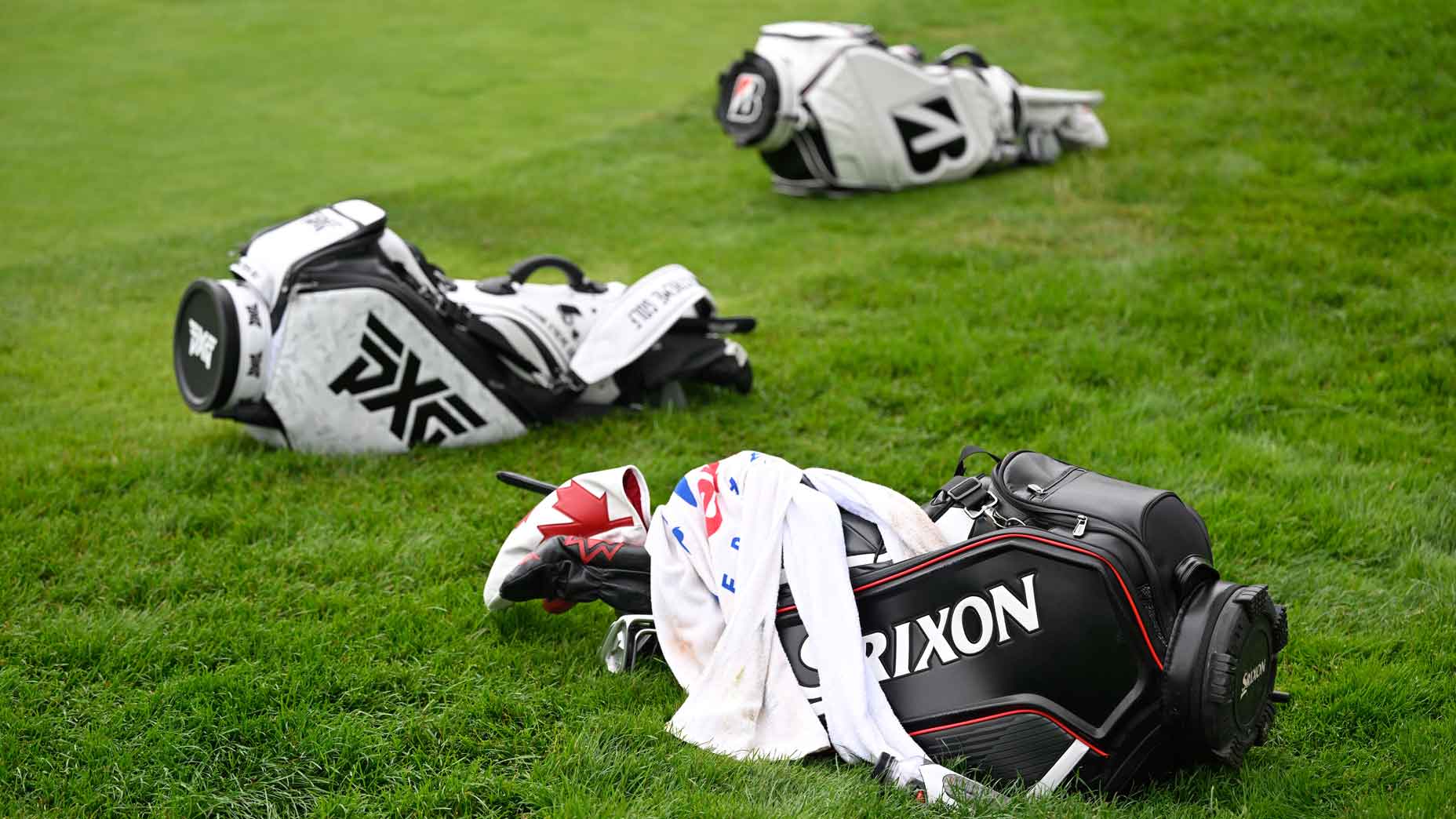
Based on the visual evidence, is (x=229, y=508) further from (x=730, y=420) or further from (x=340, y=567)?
(x=730, y=420)

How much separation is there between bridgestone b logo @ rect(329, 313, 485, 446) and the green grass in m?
0.11

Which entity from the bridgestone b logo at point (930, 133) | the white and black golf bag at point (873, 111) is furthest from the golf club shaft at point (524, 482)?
the bridgestone b logo at point (930, 133)

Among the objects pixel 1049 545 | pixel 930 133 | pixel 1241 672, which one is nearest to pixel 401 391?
pixel 1049 545

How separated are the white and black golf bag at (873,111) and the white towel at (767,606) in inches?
188

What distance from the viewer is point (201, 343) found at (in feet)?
12.6

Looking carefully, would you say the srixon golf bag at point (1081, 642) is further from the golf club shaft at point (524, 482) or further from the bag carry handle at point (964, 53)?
the bag carry handle at point (964, 53)

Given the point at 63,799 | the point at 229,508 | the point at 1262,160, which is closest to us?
the point at 63,799

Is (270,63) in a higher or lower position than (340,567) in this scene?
higher

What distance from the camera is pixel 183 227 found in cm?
691

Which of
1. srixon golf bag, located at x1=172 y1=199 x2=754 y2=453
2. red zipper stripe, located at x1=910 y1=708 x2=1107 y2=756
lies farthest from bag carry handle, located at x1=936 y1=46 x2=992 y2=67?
Answer: red zipper stripe, located at x1=910 y1=708 x2=1107 y2=756

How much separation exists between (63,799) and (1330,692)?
101 inches

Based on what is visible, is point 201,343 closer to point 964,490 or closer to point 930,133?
point 964,490

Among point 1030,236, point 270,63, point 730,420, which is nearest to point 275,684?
point 730,420

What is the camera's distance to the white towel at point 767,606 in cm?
242
